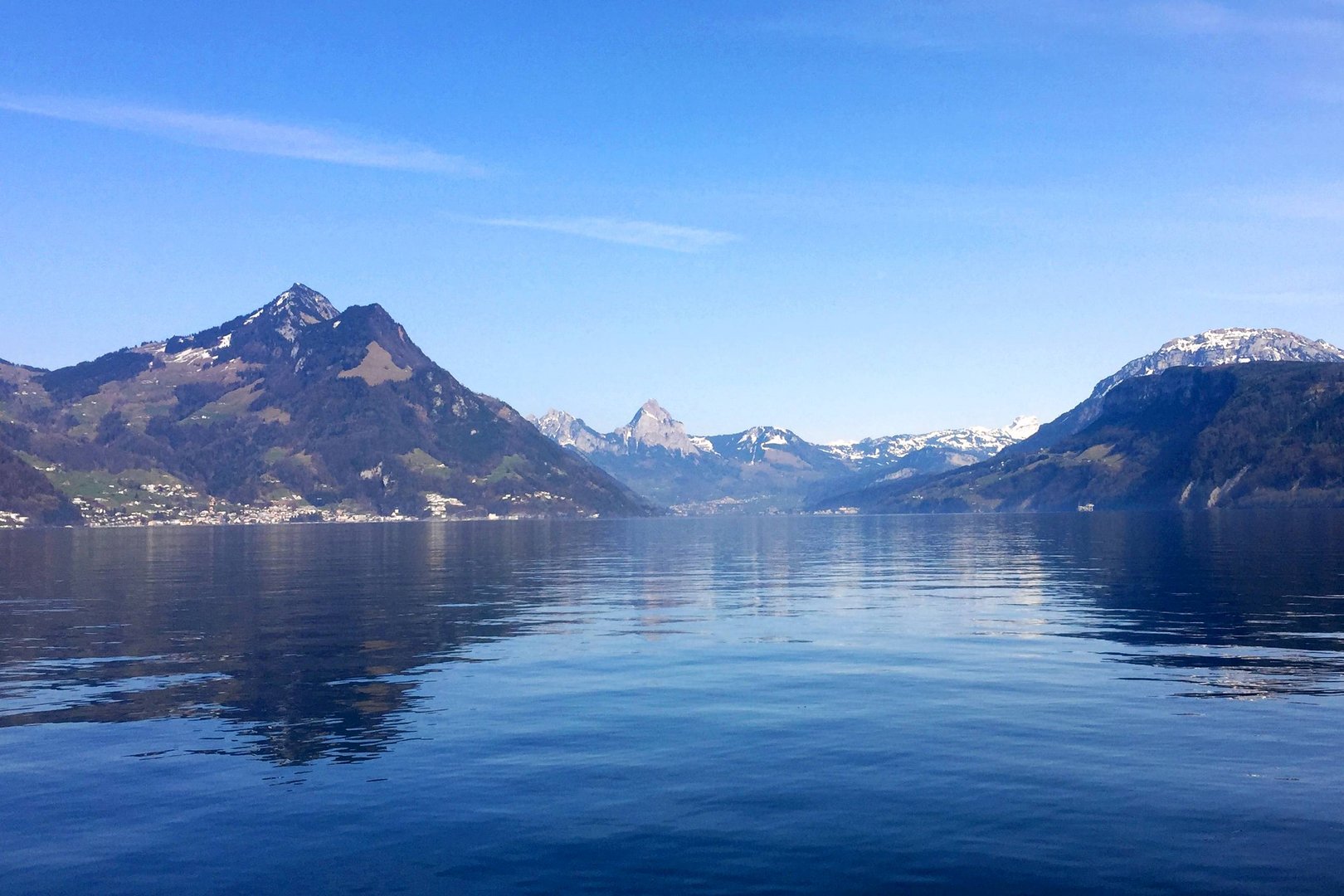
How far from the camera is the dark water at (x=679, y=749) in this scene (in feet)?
77.9

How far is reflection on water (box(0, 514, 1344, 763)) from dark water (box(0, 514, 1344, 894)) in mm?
475

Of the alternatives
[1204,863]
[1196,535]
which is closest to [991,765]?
[1204,863]

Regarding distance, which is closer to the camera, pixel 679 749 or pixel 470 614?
pixel 679 749

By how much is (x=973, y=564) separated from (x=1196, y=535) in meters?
88.9

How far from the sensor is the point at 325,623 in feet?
231

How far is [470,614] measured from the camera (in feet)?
255

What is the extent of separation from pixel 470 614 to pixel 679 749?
4602 centimetres

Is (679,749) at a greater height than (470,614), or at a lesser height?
greater

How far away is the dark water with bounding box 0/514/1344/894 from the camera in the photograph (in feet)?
77.9

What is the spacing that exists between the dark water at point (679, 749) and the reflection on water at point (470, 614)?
475mm

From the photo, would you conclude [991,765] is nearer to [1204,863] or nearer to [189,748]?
[1204,863]

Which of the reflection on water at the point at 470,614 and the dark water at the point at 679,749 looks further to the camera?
the reflection on water at the point at 470,614

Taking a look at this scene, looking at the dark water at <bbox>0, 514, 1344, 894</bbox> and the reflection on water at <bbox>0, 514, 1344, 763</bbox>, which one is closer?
the dark water at <bbox>0, 514, 1344, 894</bbox>

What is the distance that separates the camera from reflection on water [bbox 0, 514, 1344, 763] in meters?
43.9
